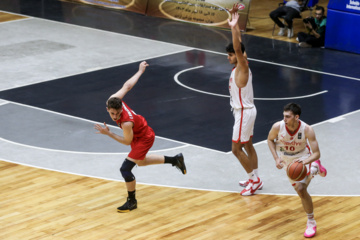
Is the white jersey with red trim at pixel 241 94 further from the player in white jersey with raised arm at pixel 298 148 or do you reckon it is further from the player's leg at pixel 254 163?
the player in white jersey with raised arm at pixel 298 148

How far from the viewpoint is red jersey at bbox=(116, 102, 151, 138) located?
8805 mm

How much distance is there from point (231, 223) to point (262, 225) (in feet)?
1.20

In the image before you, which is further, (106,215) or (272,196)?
(272,196)

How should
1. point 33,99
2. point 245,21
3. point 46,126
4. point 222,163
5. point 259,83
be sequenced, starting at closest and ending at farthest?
1. point 222,163
2. point 46,126
3. point 33,99
4. point 259,83
5. point 245,21

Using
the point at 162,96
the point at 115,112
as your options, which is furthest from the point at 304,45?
the point at 115,112

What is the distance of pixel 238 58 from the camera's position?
898 centimetres

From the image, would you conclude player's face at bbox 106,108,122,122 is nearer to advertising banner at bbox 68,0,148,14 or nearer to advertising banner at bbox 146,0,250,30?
advertising banner at bbox 146,0,250,30

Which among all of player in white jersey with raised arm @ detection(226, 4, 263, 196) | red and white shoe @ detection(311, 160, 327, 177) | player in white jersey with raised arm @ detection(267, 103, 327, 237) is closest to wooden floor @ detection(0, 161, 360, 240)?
player in white jersey with raised arm @ detection(226, 4, 263, 196)

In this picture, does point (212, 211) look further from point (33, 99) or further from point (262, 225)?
point (33, 99)

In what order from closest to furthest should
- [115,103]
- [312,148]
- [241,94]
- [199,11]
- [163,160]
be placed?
1. [312,148]
2. [115,103]
3. [241,94]
4. [163,160]
5. [199,11]

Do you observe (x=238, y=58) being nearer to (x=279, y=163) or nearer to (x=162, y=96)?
(x=279, y=163)

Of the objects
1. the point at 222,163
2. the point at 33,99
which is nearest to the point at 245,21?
the point at 33,99

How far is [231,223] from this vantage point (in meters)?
8.77

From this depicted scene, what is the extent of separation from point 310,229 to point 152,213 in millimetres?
1948
